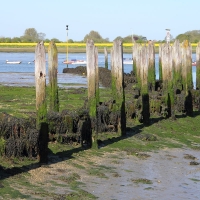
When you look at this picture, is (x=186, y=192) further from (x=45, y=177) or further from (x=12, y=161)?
(x=12, y=161)

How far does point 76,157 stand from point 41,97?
175 cm

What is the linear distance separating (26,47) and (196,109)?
8981cm

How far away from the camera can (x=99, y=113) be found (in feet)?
56.4

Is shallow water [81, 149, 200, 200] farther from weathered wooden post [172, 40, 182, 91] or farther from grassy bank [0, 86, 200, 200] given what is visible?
weathered wooden post [172, 40, 182, 91]

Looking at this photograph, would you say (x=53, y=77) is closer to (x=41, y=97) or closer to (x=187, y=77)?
(x=41, y=97)

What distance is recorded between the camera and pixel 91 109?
1612 cm

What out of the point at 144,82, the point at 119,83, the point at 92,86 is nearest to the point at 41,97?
the point at 92,86

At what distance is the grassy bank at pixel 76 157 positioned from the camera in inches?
465

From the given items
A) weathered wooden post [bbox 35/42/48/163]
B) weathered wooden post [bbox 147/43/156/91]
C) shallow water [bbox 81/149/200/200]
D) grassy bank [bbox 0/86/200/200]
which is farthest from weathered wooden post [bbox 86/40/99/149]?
weathered wooden post [bbox 147/43/156/91]

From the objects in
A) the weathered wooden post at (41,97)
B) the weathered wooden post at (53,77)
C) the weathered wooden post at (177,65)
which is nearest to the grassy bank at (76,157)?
the weathered wooden post at (41,97)

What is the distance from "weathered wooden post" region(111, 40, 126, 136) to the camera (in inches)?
700

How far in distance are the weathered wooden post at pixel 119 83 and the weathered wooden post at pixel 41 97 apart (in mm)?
4266

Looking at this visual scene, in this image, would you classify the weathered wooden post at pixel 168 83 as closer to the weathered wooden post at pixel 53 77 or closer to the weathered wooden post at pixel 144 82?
the weathered wooden post at pixel 144 82

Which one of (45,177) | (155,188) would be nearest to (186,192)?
(155,188)
